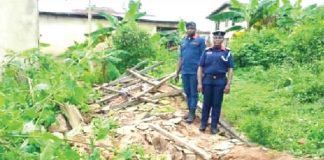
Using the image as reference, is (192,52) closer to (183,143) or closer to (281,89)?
(183,143)

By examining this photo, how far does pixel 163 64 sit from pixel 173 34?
23.1ft

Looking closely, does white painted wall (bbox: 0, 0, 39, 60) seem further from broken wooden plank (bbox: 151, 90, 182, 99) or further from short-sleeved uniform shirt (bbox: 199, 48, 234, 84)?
short-sleeved uniform shirt (bbox: 199, 48, 234, 84)

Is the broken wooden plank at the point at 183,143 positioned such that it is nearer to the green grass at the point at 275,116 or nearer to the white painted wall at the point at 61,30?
the green grass at the point at 275,116

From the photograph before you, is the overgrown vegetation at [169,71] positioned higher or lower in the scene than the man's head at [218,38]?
lower

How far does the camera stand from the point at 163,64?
14.7 m

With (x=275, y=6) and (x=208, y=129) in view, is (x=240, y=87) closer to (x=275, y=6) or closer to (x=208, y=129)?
(x=208, y=129)

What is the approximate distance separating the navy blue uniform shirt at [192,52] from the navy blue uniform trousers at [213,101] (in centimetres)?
59

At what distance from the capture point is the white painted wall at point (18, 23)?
1122cm

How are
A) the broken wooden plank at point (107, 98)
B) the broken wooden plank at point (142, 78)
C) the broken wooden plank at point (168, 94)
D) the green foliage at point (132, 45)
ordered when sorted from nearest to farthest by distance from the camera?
the broken wooden plank at point (168, 94), the broken wooden plank at point (107, 98), the broken wooden plank at point (142, 78), the green foliage at point (132, 45)

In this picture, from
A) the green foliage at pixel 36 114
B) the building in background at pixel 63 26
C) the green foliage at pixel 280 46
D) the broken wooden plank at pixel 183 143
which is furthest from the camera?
the building in background at pixel 63 26

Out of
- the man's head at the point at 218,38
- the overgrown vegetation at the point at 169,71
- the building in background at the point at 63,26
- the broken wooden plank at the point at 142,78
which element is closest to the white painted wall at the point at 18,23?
the overgrown vegetation at the point at 169,71

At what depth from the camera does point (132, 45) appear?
593 inches

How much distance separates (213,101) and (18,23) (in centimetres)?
453

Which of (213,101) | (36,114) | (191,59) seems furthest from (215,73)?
(36,114)
